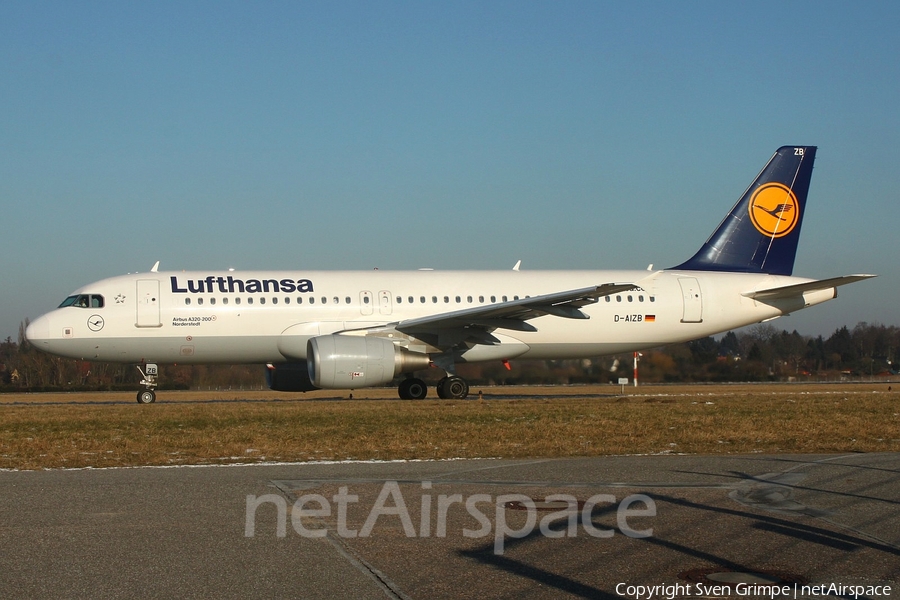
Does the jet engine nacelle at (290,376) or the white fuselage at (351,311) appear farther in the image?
the jet engine nacelle at (290,376)

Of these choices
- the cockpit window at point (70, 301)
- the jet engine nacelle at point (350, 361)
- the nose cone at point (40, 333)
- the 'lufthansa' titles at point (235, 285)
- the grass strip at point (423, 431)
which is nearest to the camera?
the grass strip at point (423, 431)

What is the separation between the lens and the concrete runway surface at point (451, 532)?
17.5ft

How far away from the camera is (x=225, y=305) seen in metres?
23.3

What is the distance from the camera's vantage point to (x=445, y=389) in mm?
23438

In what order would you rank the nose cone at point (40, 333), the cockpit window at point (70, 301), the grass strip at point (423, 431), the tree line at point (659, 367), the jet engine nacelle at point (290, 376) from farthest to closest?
the tree line at point (659, 367) < the jet engine nacelle at point (290, 376) < the cockpit window at point (70, 301) < the nose cone at point (40, 333) < the grass strip at point (423, 431)

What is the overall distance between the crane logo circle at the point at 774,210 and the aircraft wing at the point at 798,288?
197 cm

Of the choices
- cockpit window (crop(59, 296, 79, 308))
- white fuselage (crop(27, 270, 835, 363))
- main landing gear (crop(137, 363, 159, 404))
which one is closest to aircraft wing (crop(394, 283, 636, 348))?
white fuselage (crop(27, 270, 835, 363))

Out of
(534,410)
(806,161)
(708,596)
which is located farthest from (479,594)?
(806,161)

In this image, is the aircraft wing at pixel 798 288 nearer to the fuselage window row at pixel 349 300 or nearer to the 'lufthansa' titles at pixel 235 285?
the fuselage window row at pixel 349 300


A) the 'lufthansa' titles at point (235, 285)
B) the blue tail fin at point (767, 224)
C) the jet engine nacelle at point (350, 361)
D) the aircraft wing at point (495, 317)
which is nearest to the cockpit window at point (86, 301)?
the 'lufthansa' titles at point (235, 285)

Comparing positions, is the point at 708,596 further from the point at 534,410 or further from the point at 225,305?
the point at 225,305

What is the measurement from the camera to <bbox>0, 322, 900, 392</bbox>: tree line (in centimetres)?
2891

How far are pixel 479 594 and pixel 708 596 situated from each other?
1.22m

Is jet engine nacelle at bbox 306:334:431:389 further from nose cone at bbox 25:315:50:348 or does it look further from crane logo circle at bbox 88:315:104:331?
nose cone at bbox 25:315:50:348
